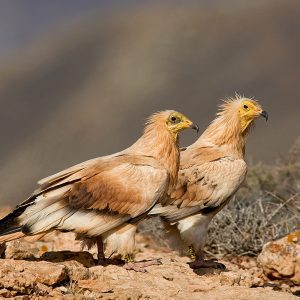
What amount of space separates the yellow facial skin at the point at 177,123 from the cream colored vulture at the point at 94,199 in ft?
2.32

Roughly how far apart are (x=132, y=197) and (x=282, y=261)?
8.75 ft

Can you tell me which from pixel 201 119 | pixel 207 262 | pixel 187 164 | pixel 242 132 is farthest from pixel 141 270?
pixel 201 119

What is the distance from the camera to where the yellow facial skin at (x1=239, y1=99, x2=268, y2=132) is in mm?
11539

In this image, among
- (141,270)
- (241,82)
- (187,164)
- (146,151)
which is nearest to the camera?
(141,270)

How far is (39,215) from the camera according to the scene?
8445 mm

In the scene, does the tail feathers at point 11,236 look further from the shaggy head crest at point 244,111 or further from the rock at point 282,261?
the shaggy head crest at point 244,111

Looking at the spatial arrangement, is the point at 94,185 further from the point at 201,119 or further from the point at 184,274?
the point at 201,119

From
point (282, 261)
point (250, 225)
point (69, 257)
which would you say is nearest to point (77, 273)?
point (69, 257)

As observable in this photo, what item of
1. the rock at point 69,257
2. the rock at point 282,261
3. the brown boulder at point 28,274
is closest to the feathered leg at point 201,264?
the rock at point 282,261

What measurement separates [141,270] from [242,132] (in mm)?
3663

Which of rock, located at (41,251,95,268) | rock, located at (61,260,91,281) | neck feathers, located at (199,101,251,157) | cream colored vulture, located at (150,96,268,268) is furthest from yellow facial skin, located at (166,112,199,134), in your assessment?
rock, located at (61,260,91,281)

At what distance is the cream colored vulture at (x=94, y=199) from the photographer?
8461mm

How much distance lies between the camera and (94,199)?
28.6 feet

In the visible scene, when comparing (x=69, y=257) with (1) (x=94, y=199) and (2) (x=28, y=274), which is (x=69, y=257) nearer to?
(1) (x=94, y=199)
